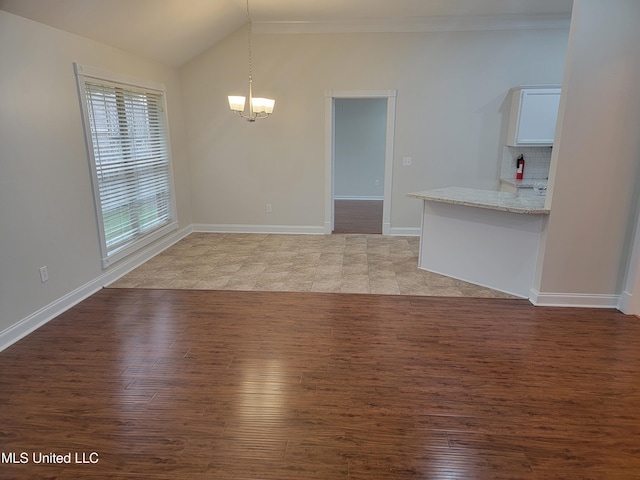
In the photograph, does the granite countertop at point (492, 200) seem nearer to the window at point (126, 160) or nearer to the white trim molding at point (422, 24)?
the white trim molding at point (422, 24)

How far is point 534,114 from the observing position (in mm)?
5129

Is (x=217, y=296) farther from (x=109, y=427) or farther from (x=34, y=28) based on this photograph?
(x=34, y=28)

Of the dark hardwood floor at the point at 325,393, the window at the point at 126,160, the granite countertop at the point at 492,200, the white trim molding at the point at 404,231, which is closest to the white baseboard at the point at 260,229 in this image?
the window at the point at 126,160

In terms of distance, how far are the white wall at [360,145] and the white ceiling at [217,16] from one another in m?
3.17

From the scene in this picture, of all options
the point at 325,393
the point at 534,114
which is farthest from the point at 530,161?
the point at 325,393

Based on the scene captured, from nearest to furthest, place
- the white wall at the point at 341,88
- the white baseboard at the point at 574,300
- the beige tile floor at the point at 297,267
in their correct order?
1. the white baseboard at the point at 574,300
2. the beige tile floor at the point at 297,267
3. the white wall at the point at 341,88

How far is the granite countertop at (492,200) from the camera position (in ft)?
11.7

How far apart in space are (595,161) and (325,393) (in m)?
2.92

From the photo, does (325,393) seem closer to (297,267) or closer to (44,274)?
(297,267)

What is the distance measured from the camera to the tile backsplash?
5.55m

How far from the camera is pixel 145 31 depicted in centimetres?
417

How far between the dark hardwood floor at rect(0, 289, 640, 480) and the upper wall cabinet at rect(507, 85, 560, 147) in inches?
Answer: 102

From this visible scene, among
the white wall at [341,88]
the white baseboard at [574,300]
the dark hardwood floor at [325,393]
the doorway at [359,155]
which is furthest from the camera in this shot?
the doorway at [359,155]

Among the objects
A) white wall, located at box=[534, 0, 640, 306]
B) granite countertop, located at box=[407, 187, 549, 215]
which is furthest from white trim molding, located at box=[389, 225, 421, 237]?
white wall, located at box=[534, 0, 640, 306]
